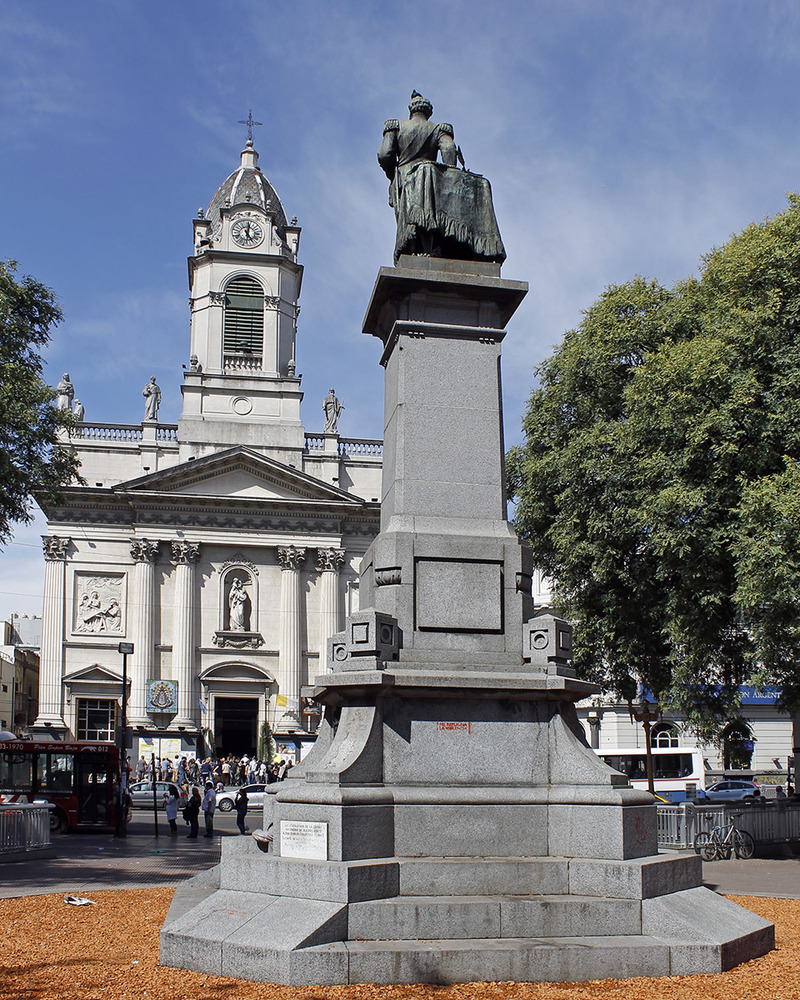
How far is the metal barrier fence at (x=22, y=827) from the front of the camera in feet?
67.3

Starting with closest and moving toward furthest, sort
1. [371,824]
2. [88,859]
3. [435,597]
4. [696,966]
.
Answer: [696,966], [371,824], [435,597], [88,859]

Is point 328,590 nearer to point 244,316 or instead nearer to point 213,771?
point 213,771

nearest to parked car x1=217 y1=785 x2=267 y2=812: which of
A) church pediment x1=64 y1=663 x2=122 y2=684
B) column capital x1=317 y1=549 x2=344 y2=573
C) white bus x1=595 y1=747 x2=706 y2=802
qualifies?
church pediment x1=64 y1=663 x2=122 y2=684

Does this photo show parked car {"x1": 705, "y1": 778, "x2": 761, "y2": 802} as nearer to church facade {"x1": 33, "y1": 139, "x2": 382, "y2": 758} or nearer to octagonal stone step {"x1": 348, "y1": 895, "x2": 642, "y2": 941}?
church facade {"x1": 33, "y1": 139, "x2": 382, "y2": 758}


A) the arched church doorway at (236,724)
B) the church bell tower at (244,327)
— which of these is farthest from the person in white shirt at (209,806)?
the church bell tower at (244,327)

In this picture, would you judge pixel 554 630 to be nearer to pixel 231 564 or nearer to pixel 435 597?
pixel 435 597

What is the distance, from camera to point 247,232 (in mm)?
63562

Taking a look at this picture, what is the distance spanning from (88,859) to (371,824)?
1528 cm

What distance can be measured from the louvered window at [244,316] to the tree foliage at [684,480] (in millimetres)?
36524

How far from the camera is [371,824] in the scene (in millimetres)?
8430

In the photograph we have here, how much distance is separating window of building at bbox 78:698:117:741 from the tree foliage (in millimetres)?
34845

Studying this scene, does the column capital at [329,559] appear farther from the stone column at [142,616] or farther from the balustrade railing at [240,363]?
the balustrade railing at [240,363]

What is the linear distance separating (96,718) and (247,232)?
99.4 ft

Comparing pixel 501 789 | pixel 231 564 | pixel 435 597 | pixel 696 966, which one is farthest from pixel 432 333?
pixel 231 564
